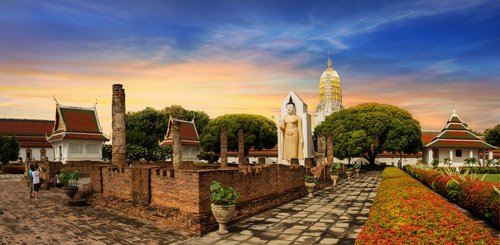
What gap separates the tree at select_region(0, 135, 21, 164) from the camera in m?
42.3

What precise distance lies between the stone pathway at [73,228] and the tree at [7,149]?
1285 inches

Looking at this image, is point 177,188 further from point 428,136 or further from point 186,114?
point 428,136

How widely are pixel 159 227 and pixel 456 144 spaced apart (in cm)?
4932

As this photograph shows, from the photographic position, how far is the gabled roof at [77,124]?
4081cm

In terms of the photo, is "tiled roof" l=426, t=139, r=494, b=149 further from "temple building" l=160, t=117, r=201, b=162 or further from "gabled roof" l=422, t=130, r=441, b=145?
"temple building" l=160, t=117, r=201, b=162

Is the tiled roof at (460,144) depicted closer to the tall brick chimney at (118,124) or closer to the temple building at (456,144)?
the temple building at (456,144)

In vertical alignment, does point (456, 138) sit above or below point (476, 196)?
above

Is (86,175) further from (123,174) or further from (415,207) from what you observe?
(415,207)

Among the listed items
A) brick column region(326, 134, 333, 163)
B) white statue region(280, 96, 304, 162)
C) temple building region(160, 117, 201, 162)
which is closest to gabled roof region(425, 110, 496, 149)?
brick column region(326, 134, 333, 163)

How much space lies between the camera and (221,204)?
9.80m

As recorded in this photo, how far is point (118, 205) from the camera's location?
532 inches

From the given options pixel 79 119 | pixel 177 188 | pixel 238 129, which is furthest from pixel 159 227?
pixel 238 129

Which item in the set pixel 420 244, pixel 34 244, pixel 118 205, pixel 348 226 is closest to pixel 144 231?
pixel 34 244

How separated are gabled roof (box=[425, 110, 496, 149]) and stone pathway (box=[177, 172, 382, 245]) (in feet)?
131
